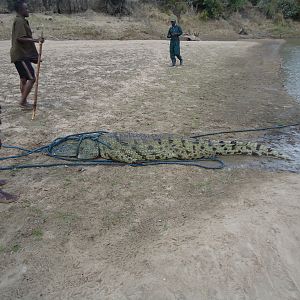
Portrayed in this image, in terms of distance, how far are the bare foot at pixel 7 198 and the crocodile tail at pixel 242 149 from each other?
10.2 feet

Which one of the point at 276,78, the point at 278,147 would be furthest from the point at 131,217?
the point at 276,78

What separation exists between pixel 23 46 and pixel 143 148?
339 cm

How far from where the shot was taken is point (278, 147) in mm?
5980

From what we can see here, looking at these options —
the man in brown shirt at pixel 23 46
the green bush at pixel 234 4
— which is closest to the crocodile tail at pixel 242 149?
the man in brown shirt at pixel 23 46

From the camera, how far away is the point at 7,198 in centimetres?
402

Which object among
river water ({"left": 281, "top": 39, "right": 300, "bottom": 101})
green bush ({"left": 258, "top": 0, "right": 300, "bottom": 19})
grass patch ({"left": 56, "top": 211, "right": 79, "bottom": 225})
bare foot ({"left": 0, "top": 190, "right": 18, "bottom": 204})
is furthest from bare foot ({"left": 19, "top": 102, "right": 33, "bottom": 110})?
green bush ({"left": 258, "top": 0, "right": 300, "bottom": 19})

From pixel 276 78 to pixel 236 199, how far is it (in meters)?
9.10

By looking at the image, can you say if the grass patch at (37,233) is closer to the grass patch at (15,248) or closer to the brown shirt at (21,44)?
the grass patch at (15,248)

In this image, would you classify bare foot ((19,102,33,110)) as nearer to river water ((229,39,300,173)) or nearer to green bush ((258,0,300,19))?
river water ((229,39,300,173))

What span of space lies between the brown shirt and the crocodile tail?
3.99 m

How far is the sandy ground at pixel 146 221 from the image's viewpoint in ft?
9.69

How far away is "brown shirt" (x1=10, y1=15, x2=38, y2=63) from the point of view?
6.43 m

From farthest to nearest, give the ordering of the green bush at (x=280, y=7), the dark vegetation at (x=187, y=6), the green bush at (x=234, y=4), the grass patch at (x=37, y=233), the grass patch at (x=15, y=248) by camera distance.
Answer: the green bush at (x=280, y=7) < the green bush at (x=234, y=4) < the dark vegetation at (x=187, y=6) < the grass patch at (x=37, y=233) < the grass patch at (x=15, y=248)

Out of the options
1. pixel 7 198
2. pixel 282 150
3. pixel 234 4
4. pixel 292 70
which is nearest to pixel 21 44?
pixel 7 198
